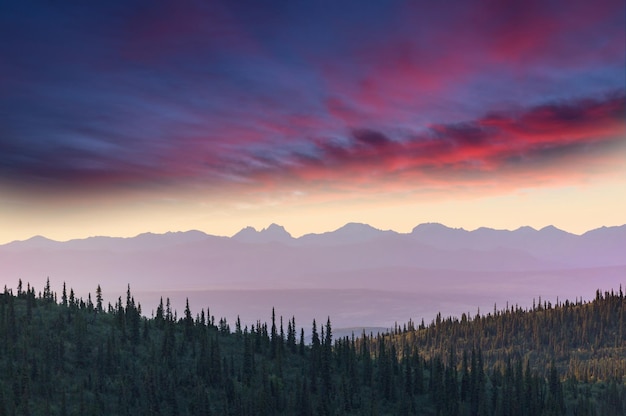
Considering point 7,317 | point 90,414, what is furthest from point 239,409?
point 7,317

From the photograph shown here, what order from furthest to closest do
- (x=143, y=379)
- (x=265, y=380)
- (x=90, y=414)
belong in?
1. (x=265, y=380)
2. (x=143, y=379)
3. (x=90, y=414)

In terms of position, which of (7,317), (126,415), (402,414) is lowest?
(402,414)

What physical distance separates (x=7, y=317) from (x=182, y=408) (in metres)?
75.0

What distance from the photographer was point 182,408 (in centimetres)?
16750

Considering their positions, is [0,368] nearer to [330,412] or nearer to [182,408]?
[182,408]

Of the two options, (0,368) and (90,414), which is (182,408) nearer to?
(90,414)

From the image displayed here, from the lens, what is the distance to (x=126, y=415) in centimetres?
15162

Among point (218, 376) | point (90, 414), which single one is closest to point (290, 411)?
point (218, 376)

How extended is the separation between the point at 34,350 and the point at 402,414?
126m

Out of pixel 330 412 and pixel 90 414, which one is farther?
pixel 330 412

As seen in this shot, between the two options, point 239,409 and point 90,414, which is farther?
point 239,409

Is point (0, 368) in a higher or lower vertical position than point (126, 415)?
higher

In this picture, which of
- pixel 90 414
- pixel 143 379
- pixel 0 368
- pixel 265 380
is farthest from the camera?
pixel 265 380

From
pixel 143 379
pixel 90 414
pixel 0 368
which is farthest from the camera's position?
pixel 143 379
